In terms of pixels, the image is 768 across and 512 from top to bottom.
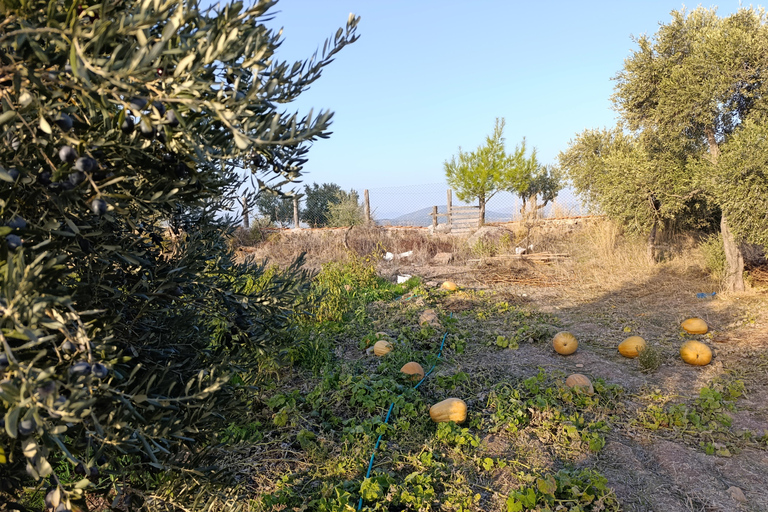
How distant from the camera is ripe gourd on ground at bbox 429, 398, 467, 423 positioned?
12.1 feet

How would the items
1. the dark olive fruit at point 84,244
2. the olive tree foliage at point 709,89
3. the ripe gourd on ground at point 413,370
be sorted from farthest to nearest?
1. the olive tree foliage at point 709,89
2. the ripe gourd on ground at point 413,370
3. the dark olive fruit at point 84,244

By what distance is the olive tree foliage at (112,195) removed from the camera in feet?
3.25

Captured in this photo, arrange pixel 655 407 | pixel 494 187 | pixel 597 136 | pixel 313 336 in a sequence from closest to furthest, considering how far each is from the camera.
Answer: pixel 655 407 → pixel 313 336 → pixel 597 136 → pixel 494 187

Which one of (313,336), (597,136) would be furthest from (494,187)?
(313,336)

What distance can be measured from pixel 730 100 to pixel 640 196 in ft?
6.96

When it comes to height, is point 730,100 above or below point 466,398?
above

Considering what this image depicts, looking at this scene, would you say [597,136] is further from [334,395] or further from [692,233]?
[334,395]

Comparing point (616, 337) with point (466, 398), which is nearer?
point (466, 398)

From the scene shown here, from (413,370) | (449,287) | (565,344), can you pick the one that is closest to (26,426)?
(413,370)

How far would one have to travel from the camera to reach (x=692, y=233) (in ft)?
35.9

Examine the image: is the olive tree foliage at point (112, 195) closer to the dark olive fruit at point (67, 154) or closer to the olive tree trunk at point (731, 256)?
the dark olive fruit at point (67, 154)

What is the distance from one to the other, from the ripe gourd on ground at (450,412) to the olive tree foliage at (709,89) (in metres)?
6.19

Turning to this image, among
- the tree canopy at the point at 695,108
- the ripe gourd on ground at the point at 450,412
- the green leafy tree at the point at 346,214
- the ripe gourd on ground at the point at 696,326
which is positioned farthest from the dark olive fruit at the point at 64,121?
the green leafy tree at the point at 346,214

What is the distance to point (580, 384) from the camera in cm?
425
